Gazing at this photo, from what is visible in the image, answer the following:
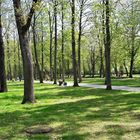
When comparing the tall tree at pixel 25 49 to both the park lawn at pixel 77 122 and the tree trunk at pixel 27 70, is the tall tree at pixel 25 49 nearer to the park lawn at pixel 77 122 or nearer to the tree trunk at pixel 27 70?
the tree trunk at pixel 27 70

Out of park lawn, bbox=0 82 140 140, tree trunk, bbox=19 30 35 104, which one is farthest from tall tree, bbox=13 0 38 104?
park lawn, bbox=0 82 140 140

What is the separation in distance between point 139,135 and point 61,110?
604cm

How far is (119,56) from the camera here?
6506 centimetres

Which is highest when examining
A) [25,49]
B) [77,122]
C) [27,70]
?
[25,49]

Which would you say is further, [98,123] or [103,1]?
[103,1]

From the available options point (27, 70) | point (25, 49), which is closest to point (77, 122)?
point (27, 70)

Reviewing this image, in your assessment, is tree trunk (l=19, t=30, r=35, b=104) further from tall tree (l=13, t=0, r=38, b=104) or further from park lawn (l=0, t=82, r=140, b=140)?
park lawn (l=0, t=82, r=140, b=140)

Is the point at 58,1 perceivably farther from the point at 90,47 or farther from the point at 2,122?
the point at 90,47

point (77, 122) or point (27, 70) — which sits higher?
point (27, 70)

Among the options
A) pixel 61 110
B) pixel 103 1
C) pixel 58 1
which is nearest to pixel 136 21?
pixel 103 1

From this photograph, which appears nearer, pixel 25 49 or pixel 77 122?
pixel 77 122

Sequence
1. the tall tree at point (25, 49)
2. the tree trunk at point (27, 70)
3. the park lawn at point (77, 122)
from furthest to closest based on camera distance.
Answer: the tree trunk at point (27, 70) → the tall tree at point (25, 49) → the park lawn at point (77, 122)

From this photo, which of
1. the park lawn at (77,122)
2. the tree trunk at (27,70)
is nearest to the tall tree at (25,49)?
the tree trunk at (27,70)

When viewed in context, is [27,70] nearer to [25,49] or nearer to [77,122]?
[25,49]
